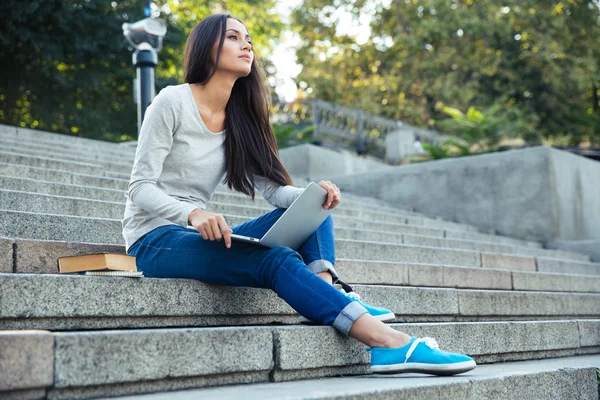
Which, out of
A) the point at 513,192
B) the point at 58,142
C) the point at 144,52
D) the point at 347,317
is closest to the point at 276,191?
the point at 347,317

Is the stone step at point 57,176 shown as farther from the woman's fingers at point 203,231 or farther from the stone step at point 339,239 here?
the woman's fingers at point 203,231

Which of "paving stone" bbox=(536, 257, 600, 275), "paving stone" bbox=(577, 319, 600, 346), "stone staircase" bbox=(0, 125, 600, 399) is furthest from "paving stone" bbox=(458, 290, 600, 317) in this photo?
"paving stone" bbox=(536, 257, 600, 275)

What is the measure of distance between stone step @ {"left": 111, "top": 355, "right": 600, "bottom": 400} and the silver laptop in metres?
0.57

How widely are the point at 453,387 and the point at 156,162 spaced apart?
148cm

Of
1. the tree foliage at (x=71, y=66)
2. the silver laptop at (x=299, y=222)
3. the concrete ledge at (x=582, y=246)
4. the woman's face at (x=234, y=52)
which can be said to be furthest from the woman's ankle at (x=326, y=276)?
the tree foliage at (x=71, y=66)

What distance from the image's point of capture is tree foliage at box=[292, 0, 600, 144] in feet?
73.2

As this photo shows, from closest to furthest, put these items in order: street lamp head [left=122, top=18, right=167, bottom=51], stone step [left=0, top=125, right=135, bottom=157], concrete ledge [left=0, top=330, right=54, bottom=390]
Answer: concrete ledge [left=0, top=330, right=54, bottom=390] → stone step [left=0, top=125, right=135, bottom=157] → street lamp head [left=122, top=18, right=167, bottom=51]

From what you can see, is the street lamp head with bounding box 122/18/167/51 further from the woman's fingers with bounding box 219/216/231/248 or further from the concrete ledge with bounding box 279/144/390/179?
the woman's fingers with bounding box 219/216/231/248

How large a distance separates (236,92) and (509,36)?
20518mm

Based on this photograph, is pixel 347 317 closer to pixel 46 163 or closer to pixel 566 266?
pixel 46 163

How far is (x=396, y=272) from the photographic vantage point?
4.82 meters

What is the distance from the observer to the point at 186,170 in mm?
3492

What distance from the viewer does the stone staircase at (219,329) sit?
7.88 ft

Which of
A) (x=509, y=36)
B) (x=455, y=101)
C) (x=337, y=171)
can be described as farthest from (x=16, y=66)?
(x=509, y=36)
